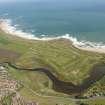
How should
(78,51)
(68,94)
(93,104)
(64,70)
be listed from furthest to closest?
(78,51), (64,70), (68,94), (93,104)

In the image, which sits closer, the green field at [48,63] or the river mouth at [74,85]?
the green field at [48,63]

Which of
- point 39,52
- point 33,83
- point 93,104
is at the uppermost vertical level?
point 39,52

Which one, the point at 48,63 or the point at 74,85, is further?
the point at 48,63

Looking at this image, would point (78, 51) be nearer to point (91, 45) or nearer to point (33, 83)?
point (91, 45)

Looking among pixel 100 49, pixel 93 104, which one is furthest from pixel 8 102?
pixel 100 49
